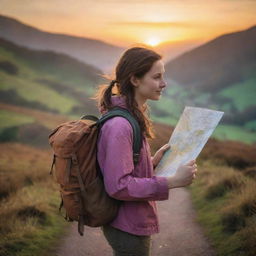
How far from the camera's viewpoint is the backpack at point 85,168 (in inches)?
81.7

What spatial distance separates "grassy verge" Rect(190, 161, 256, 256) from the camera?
14.5 feet

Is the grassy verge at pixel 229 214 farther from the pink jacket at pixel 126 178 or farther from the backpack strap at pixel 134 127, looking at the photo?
the backpack strap at pixel 134 127

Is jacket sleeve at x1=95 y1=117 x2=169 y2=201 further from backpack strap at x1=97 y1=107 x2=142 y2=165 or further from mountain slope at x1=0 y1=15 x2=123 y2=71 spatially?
mountain slope at x1=0 y1=15 x2=123 y2=71

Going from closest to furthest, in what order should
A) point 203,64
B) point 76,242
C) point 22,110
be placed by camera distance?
1. point 76,242
2. point 22,110
3. point 203,64

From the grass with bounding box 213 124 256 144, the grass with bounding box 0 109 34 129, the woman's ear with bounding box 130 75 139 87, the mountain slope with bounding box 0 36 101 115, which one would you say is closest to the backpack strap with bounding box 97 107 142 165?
the woman's ear with bounding box 130 75 139 87

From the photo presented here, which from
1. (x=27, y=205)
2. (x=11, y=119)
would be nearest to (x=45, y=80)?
(x=11, y=119)

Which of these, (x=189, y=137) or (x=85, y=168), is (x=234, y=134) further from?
(x=85, y=168)

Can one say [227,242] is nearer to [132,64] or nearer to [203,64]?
[132,64]

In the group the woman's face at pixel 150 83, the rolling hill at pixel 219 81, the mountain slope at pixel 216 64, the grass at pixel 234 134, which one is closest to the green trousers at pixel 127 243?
the woman's face at pixel 150 83

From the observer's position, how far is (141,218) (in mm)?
2137

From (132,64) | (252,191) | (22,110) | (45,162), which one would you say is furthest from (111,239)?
(22,110)

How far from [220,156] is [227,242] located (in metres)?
6.86

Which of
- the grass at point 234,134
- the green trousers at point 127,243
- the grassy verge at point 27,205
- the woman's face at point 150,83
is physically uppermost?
the woman's face at point 150,83

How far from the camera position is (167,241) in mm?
5414
